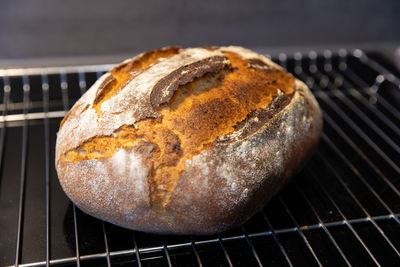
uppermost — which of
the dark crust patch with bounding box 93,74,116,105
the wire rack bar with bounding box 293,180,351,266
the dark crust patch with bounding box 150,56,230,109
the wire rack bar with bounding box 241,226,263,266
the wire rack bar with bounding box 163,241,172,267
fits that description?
the dark crust patch with bounding box 150,56,230,109

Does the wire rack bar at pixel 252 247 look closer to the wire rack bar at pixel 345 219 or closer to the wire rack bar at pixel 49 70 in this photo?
the wire rack bar at pixel 345 219

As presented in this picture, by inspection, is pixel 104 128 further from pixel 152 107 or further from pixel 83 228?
pixel 83 228

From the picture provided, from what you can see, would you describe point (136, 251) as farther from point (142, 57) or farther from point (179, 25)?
point (179, 25)

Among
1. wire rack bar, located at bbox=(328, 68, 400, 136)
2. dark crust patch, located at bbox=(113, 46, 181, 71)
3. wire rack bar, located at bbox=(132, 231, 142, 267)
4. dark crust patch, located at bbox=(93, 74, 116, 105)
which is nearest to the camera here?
wire rack bar, located at bbox=(132, 231, 142, 267)

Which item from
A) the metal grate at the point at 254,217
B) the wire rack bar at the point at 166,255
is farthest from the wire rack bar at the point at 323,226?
the wire rack bar at the point at 166,255

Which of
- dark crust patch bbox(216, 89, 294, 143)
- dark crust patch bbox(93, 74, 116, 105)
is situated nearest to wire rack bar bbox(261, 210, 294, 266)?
dark crust patch bbox(216, 89, 294, 143)

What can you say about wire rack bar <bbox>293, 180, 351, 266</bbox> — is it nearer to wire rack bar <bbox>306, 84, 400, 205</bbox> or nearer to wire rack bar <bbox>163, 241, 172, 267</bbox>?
wire rack bar <bbox>306, 84, 400, 205</bbox>
